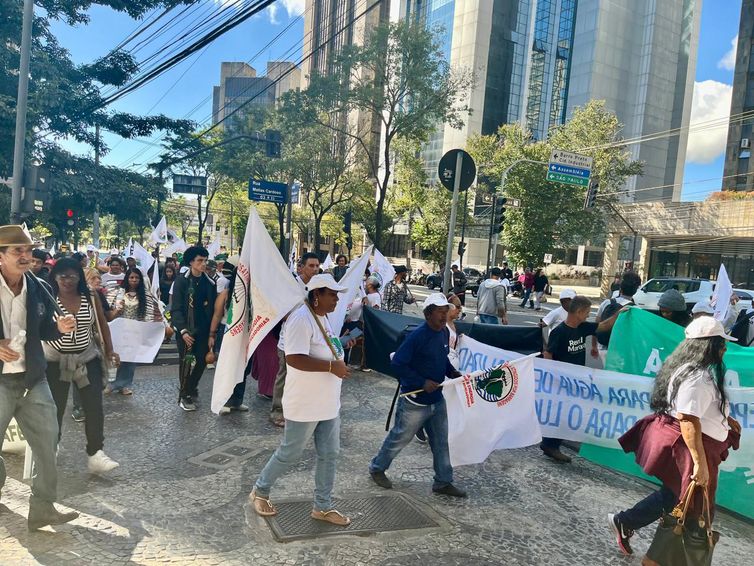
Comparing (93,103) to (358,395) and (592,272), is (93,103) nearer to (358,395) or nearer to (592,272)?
(358,395)

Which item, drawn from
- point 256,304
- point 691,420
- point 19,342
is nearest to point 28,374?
point 19,342

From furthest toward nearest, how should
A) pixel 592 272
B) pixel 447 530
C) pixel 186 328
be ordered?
pixel 592 272, pixel 186 328, pixel 447 530

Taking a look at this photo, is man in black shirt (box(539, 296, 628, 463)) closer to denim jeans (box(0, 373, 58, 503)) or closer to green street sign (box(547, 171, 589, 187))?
denim jeans (box(0, 373, 58, 503))

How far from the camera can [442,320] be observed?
171 inches

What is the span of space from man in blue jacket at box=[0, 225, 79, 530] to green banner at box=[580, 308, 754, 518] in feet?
14.5

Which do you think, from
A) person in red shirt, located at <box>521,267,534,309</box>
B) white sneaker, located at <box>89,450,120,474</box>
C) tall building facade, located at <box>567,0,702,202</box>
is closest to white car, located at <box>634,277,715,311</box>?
person in red shirt, located at <box>521,267,534,309</box>

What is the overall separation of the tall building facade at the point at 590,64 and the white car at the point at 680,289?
45.0 metres

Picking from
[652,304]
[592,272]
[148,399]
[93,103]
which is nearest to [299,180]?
[93,103]

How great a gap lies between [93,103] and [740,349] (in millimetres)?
23865

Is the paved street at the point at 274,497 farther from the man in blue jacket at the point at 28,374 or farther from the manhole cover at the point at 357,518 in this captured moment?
the man in blue jacket at the point at 28,374

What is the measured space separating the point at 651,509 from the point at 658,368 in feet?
6.22

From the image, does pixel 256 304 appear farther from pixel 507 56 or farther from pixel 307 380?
pixel 507 56

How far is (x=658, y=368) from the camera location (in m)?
5.12

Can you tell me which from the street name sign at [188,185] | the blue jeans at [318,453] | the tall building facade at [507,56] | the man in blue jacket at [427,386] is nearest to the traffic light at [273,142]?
the street name sign at [188,185]
